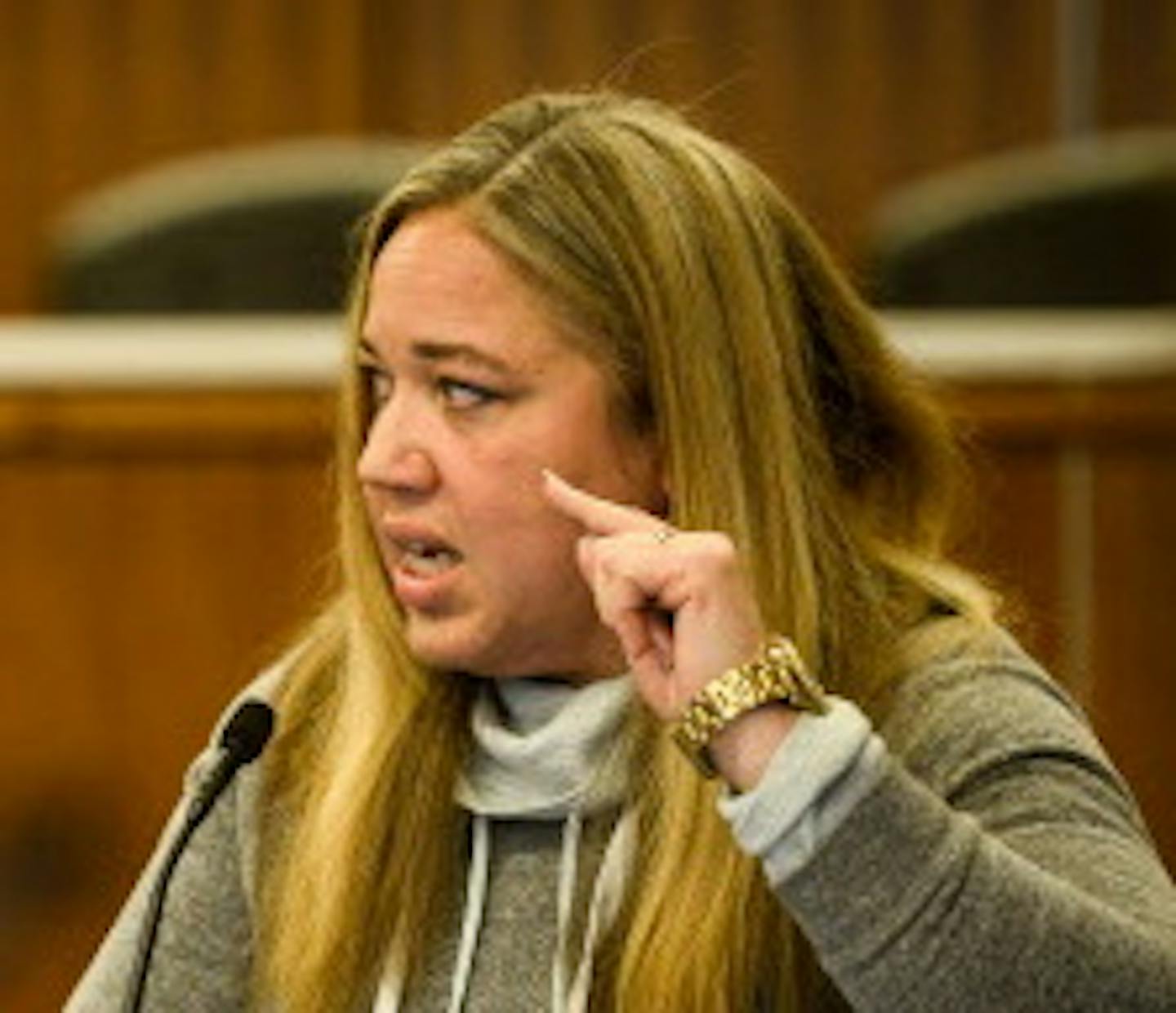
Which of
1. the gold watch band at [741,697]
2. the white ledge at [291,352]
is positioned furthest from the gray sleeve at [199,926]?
the white ledge at [291,352]

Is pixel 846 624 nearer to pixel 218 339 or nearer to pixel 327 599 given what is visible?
pixel 327 599

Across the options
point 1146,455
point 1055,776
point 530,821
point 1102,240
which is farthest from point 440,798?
point 1102,240

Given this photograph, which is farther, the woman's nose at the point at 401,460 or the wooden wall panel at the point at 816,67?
the wooden wall panel at the point at 816,67

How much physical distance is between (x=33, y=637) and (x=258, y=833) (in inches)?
37.8

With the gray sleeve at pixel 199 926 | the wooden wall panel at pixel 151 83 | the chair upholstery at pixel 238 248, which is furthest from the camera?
the wooden wall panel at pixel 151 83

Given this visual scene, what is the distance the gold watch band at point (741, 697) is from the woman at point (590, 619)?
0.03 metres

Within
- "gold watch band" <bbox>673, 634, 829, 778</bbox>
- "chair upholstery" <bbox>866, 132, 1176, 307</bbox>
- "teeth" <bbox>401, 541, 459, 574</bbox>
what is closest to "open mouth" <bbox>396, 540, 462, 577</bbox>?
"teeth" <bbox>401, 541, 459, 574</bbox>

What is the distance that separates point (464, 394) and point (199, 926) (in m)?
0.35

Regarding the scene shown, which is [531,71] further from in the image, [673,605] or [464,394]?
[673,605]

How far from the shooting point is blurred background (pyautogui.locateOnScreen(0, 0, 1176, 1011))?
2.76 m

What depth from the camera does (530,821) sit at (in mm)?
1783

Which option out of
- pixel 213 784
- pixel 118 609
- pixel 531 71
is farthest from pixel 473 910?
pixel 531 71

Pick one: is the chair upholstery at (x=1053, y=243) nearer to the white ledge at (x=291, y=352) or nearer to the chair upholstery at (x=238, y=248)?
the white ledge at (x=291, y=352)

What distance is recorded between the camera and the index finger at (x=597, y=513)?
1.56 meters
